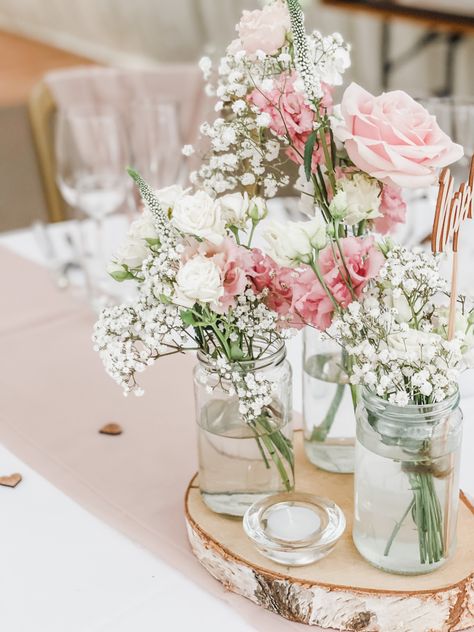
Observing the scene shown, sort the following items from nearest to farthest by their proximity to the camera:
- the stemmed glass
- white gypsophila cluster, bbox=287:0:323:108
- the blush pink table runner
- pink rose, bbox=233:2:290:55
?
white gypsophila cluster, bbox=287:0:323:108, pink rose, bbox=233:2:290:55, the blush pink table runner, the stemmed glass

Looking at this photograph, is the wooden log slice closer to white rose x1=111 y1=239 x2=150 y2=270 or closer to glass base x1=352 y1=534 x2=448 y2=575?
glass base x1=352 y1=534 x2=448 y2=575

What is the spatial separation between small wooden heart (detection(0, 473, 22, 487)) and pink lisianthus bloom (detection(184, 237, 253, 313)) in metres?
0.42

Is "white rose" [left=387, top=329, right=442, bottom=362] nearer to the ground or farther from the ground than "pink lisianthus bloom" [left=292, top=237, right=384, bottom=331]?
nearer to the ground

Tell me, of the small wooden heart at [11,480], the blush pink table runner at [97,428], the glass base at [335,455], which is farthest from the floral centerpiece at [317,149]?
the small wooden heart at [11,480]

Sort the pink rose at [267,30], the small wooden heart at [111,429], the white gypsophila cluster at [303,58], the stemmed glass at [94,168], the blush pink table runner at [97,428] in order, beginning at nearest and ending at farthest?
the white gypsophila cluster at [303,58], the pink rose at [267,30], the blush pink table runner at [97,428], the small wooden heart at [111,429], the stemmed glass at [94,168]

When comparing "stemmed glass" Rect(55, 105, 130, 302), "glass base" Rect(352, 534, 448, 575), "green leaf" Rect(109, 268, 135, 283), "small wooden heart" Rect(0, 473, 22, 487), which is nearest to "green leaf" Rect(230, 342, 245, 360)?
"green leaf" Rect(109, 268, 135, 283)

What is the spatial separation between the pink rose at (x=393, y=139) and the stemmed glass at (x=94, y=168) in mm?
895

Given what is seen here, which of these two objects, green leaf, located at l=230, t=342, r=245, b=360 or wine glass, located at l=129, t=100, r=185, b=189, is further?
wine glass, located at l=129, t=100, r=185, b=189

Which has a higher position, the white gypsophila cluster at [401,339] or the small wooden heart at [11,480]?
the white gypsophila cluster at [401,339]

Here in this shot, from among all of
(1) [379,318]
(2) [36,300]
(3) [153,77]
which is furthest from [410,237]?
(3) [153,77]

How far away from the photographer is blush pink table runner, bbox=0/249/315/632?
3.13 ft

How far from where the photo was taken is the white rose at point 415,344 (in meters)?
0.71

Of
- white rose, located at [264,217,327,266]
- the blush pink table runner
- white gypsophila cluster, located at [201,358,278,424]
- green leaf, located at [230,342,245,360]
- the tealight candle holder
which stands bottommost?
the blush pink table runner

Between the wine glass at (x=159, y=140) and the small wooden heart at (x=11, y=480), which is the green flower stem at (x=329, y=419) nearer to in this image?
the small wooden heart at (x=11, y=480)
